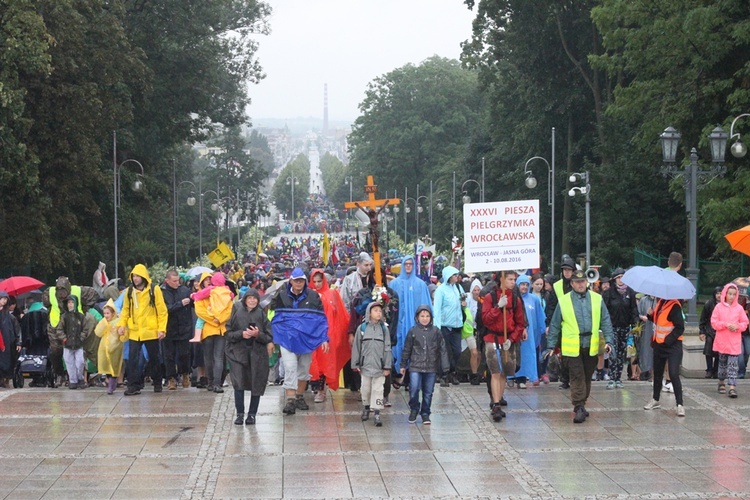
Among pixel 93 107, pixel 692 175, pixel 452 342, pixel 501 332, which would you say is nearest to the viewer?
pixel 501 332

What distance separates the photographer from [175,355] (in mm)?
16922

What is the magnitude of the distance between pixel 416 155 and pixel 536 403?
91009 millimetres

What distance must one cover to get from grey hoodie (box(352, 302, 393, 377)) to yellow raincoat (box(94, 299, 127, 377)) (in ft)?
12.8

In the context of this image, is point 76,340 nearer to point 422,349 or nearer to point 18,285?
point 18,285

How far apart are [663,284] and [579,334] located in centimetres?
111

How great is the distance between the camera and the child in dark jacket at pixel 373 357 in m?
14.0

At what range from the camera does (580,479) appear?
11.2 meters

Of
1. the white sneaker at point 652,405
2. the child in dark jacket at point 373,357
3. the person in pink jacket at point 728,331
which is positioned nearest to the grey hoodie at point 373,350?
the child in dark jacket at point 373,357

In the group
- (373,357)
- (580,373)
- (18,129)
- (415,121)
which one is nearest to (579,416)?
(580,373)

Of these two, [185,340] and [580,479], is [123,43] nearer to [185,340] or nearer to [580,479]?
[185,340]

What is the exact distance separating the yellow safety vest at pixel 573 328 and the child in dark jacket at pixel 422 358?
1.30 meters

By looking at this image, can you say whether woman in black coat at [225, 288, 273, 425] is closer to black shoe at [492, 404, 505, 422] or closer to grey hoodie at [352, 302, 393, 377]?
grey hoodie at [352, 302, 393, 377]

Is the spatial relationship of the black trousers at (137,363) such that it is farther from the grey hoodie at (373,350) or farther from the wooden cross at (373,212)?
the grey hoodie at (373,350)

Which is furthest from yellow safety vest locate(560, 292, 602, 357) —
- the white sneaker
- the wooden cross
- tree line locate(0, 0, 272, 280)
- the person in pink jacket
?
tree line locate(0, 0, 272, 280)
